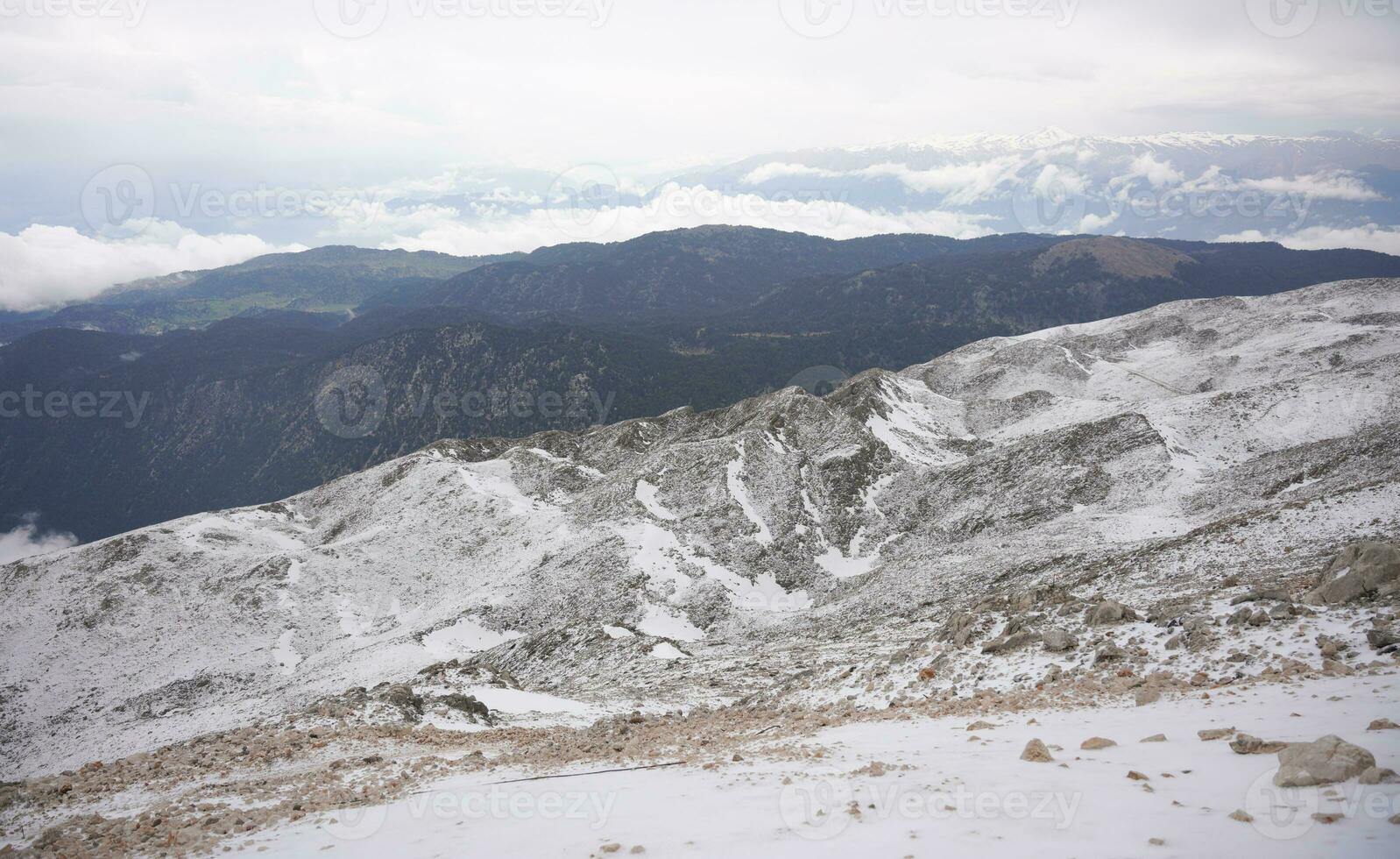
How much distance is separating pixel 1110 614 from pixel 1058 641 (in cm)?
213

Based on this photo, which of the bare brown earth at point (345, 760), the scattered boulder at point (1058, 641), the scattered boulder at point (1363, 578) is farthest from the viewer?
the scattered boulder at point (1058, 641)

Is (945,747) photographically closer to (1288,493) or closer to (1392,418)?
(1288,493)

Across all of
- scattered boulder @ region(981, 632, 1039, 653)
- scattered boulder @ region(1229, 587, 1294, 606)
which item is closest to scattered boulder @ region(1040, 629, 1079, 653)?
scattered boulder @ region(981, 632, 1039, 653)

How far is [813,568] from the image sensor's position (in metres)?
63.3

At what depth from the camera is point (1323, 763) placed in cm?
890

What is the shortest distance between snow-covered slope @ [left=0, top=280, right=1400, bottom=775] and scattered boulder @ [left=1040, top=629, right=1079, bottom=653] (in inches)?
7.2

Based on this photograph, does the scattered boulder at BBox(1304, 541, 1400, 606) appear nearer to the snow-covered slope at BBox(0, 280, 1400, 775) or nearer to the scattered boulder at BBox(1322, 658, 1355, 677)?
the snow-covered slope at BBox(0, 280, 1400, 775)

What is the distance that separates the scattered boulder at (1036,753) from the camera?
12273 millimetres

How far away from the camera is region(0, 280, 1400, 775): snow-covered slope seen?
32.0 m

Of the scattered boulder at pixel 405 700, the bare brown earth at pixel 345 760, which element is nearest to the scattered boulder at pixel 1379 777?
the bare brown earth at pixel 345 760

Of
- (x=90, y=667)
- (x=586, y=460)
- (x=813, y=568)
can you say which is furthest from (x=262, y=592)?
(x=813, y=568)

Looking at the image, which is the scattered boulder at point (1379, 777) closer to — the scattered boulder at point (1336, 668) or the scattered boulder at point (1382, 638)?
the scattered boulder at point (1336, 668)

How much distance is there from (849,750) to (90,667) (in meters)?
74.4

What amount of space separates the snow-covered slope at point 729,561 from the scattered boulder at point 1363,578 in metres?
2.32
